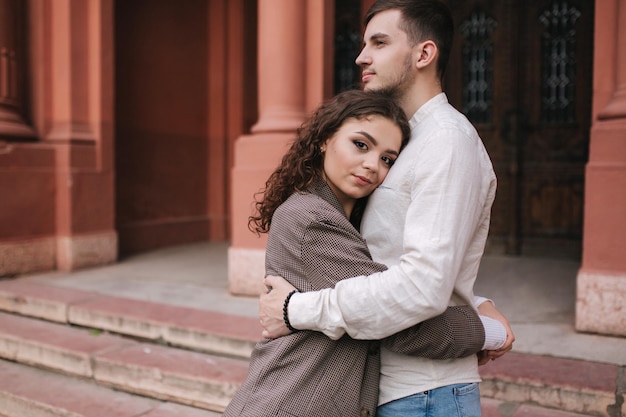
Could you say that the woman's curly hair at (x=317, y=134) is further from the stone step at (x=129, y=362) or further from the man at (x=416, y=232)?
the stone step at (x=129, y=362)

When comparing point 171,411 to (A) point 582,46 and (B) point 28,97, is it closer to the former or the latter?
(B) point 28,97

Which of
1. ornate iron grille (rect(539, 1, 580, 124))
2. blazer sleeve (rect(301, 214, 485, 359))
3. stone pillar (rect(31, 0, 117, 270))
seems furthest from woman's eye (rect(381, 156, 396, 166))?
ornate iron grille (rect(539, 1, 580, 124))

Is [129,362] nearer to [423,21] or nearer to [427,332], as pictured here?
[427,332]

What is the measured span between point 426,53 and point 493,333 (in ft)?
2.65

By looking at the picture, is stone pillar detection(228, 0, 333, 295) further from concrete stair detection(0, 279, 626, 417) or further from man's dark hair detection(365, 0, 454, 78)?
man's dark hair detection(365, 0, 454, 78)

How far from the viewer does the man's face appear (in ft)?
5.60

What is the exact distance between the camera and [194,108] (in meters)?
9.09

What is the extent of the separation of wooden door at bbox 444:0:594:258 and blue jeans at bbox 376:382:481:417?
5.92 meters

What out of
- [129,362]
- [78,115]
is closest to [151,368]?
[129,362]

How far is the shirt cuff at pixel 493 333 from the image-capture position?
166 cm

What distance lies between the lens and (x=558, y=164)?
7039 mm

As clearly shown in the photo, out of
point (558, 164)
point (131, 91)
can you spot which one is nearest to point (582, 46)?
point (558, 164)

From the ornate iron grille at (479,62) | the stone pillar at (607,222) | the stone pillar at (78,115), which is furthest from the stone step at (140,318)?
the ornate iron grille at (479,62)

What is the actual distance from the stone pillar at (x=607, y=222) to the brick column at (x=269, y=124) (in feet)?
8.14
